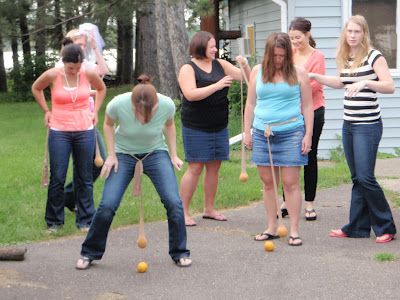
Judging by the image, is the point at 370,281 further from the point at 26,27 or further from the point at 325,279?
the point at 26,27

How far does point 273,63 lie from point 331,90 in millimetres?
5774

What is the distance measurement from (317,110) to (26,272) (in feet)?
9.78

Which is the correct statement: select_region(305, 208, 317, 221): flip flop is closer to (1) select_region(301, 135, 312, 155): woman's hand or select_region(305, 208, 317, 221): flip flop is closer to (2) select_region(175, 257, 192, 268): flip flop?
(1) select_region(301, 135, 312, 155): woman's hand

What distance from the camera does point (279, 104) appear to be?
6.84 m

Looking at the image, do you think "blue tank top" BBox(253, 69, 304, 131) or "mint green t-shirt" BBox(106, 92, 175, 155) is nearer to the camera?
"mint green t-shirt" BBox(106, 92, 175, 155)

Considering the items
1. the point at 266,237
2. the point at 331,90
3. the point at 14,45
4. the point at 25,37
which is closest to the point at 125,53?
the point at 14,45

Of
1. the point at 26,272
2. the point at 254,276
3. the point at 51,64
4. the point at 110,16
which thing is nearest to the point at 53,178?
the point at 26,272

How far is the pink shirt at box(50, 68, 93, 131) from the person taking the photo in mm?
7410

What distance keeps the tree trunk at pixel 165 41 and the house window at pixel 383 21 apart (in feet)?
14.7

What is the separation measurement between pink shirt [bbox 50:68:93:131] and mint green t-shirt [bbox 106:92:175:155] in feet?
3.82

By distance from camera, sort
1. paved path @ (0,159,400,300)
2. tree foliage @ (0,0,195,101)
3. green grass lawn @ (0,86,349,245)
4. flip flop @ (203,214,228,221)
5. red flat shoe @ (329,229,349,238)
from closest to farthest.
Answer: paved path @ (0,159,400,300), red flat shoe @ (329,229,349,238), green grass lawn @ (0,86,349,245), flip flop @ (203,214,228,221), tree foliage @ (0,0,195,101)

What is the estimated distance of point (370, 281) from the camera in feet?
19.5

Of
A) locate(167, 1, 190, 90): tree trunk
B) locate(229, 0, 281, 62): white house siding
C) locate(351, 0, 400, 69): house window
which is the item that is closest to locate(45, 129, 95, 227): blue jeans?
locate(351, 0, 400, 69): house window

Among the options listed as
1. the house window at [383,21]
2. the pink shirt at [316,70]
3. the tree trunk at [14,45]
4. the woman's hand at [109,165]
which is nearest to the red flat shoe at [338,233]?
the pink shirt at [316,70]
